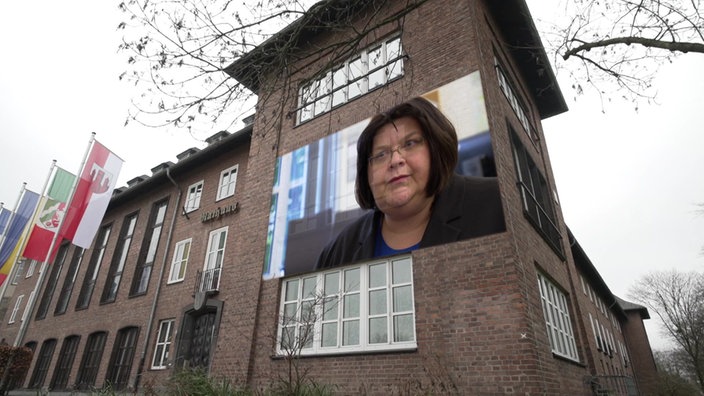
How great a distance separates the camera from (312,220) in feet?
29.8

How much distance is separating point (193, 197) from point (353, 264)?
991 centimetres

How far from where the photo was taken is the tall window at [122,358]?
1355cm

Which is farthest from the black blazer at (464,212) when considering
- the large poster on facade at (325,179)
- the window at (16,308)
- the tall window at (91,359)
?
the window at (16,308)

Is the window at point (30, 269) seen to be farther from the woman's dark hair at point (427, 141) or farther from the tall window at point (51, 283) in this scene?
the woman's dark hair at point (427, 141)

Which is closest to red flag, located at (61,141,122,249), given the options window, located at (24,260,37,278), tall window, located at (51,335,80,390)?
tall window, located at (51,335,80,390)

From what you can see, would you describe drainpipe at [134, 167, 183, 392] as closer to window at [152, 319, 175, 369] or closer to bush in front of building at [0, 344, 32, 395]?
window at [152, 319, 175, 369]

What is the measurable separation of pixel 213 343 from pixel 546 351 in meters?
8.60

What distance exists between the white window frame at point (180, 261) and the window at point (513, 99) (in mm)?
11451

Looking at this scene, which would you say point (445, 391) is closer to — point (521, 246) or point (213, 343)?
point (521, 246)

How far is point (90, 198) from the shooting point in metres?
13.9

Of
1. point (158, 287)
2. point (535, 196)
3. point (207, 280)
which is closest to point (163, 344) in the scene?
point (158, 287)

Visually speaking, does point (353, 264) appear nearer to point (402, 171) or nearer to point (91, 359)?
point (402, 171)

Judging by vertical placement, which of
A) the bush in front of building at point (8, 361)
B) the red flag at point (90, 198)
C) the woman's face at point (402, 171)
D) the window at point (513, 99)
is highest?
the window at point (513, 99)

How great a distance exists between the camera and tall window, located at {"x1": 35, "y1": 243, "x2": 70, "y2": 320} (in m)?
19.5
